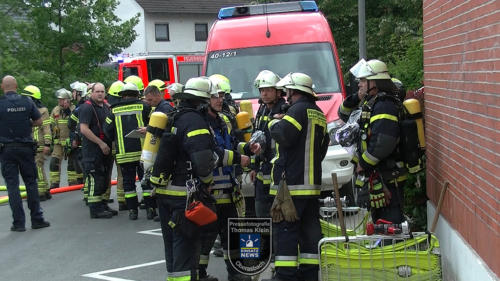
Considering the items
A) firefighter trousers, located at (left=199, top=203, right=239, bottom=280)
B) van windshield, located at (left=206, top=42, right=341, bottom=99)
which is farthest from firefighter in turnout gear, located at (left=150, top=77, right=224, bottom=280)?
van windshield, located at (left=206, top=42, right=341, bottom=99)

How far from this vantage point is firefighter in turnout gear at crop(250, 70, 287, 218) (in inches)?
290

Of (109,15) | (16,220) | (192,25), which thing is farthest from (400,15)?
(192,25)

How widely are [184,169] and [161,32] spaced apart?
44.8 metres

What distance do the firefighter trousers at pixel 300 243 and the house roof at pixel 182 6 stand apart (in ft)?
141

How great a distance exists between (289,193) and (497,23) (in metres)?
2.75

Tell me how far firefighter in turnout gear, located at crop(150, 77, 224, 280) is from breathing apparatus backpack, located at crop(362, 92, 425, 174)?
1.46 m

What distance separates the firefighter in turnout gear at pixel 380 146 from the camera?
6.02m

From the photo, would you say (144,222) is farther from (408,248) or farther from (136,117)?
(408,248)

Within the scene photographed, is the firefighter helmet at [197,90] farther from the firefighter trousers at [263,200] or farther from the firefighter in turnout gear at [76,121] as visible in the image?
the firefighter in turnout gear at [76,121]

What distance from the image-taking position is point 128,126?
10.3 meters

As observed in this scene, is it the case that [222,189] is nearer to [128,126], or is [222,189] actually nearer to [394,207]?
[394,207]

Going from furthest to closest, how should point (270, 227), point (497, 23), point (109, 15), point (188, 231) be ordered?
1. point (109, 15)
2. point (270, 227)
3. point (188, 231)
4. point (497, 23)

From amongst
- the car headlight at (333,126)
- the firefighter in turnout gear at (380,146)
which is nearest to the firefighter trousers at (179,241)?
the firefighter in turnout gear at (380,146)

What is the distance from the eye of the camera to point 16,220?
1034 centimetres
